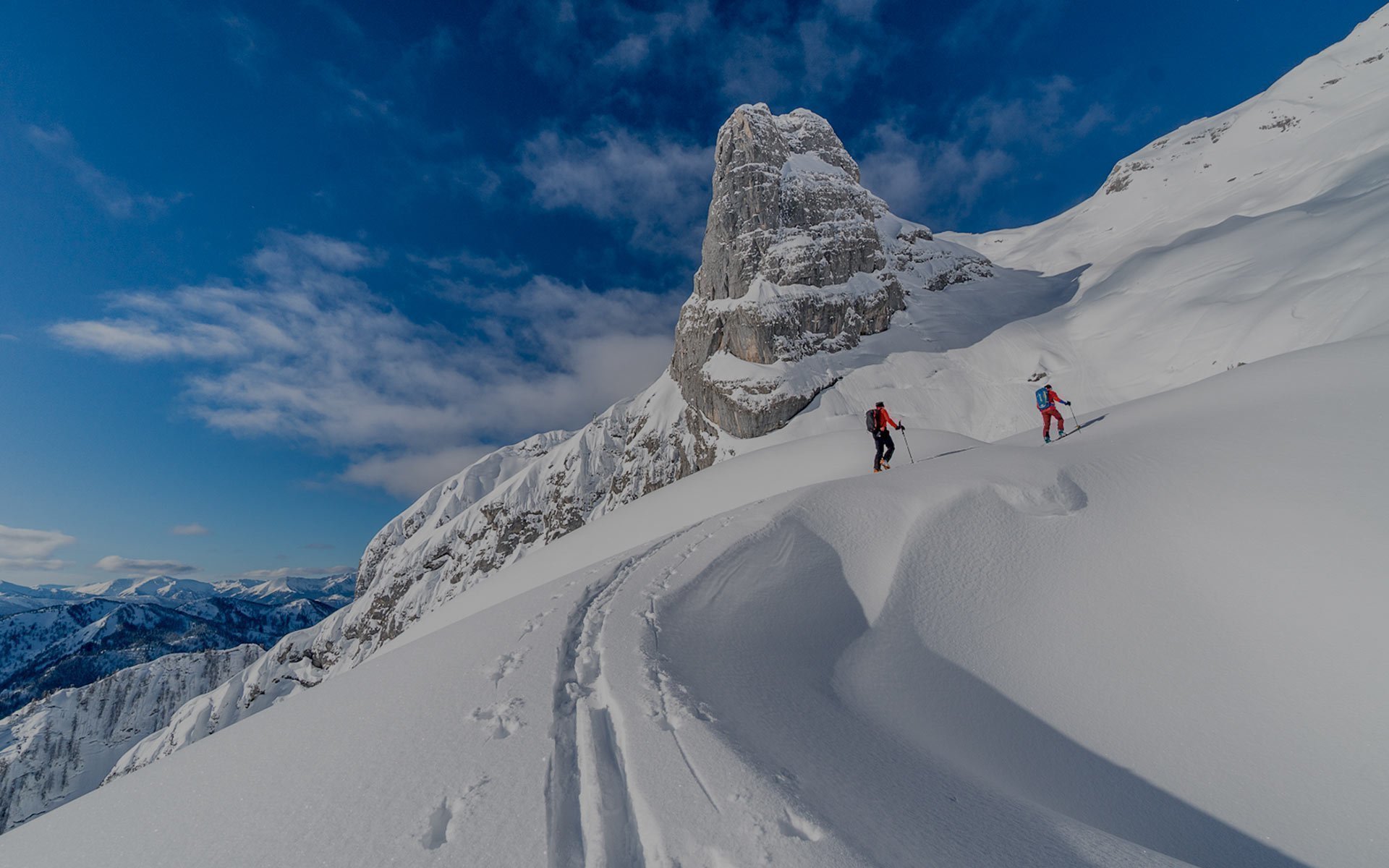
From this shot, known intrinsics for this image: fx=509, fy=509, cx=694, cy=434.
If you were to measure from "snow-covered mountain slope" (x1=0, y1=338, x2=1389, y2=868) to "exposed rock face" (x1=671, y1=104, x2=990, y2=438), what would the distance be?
66.1m

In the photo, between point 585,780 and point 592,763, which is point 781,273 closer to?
point 592,763

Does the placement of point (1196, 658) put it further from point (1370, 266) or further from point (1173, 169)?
point (1173, 169)

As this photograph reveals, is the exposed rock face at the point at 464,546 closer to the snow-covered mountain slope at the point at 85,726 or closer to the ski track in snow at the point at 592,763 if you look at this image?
the snow-covered mountain slope at the point at 85,726

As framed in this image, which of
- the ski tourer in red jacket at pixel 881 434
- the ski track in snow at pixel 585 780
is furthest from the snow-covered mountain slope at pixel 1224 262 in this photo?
the ski track in snow at pixel 585 780

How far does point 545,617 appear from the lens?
231 inches

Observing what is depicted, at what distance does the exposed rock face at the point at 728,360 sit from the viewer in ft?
256

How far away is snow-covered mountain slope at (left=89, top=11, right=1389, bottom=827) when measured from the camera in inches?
1583

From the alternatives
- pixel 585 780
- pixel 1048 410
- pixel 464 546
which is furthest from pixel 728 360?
pixel 464 546

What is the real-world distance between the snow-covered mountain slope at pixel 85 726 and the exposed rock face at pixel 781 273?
14736 centimetres

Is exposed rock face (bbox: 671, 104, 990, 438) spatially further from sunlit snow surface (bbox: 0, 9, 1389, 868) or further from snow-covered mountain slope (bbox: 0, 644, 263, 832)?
snow-covered mountain slope (bbox: 0, 644, 263, 832)

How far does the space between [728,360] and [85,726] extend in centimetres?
17744

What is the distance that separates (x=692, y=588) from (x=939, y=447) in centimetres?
1015

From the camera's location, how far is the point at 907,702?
4730 mm

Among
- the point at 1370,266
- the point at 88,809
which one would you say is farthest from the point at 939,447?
the point at 1370,266
